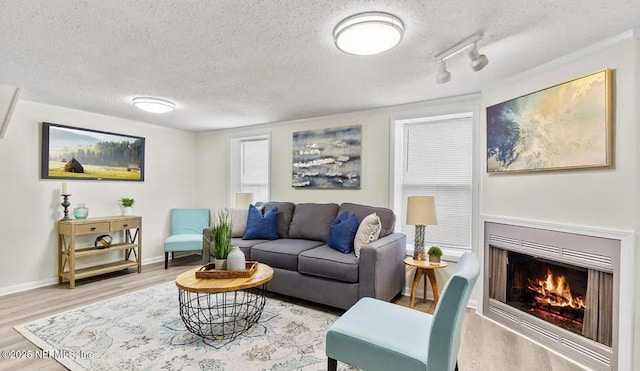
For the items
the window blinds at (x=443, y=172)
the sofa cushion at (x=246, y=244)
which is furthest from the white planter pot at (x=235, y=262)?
the window blinds at (x=443, y=172)

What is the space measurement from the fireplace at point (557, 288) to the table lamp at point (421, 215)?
1.73 feet

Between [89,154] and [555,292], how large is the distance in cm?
537

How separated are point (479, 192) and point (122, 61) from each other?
11.3ft

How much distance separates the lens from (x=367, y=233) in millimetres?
2932

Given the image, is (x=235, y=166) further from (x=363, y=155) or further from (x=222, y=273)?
(x=222, y=273)

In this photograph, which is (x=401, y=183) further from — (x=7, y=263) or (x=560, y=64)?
(x=7, y=263)

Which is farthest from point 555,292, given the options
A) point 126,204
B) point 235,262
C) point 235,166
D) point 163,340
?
point 126,204

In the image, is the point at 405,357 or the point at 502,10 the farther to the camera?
the point at 502,10

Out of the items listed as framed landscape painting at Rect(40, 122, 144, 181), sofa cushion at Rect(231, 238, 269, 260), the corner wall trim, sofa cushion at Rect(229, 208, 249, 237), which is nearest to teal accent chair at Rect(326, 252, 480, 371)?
sofa cushion at Rect(231, 238, 269, 260)

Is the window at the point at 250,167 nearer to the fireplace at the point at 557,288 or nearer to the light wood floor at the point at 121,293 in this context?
the light wood floor at the point at 121,293

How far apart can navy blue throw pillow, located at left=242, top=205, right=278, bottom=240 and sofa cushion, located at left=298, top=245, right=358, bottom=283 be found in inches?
32.3

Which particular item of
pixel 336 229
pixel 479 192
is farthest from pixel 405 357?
pixel 479 192

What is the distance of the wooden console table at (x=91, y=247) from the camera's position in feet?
11.4

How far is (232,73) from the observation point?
2572 mm
